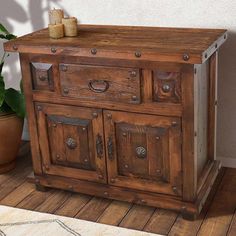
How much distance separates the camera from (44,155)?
256cm

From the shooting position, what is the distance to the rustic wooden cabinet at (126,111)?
7.06 feet

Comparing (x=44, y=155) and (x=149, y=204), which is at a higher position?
(x=44, y=155)

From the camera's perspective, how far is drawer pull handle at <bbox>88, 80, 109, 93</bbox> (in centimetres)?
226

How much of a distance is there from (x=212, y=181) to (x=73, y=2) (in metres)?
1.24

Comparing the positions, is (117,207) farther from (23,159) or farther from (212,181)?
(23,159)

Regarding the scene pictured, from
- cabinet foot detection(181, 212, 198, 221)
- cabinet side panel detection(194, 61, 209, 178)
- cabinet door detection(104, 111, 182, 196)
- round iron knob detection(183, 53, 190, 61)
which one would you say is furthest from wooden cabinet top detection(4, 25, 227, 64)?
cabinet foot detection(181, 212, 198, 221)

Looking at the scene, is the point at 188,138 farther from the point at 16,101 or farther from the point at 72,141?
the point at 16,101

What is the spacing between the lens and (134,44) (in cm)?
222

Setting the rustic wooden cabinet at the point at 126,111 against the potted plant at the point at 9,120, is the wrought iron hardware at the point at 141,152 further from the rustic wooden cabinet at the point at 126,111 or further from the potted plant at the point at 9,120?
the potted plant at the point at 9,120

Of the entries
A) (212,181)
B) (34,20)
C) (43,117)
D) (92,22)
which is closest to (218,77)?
(212,181)

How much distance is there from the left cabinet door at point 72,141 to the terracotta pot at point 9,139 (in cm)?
33

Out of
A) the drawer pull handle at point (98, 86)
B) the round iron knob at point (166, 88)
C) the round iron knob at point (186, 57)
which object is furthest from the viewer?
the drawer pull handle at point (98, 86)

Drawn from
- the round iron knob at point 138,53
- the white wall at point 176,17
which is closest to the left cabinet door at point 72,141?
the round iron knob at point 138,53

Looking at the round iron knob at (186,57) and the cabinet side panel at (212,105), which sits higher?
the round iron knob at (186,57)
